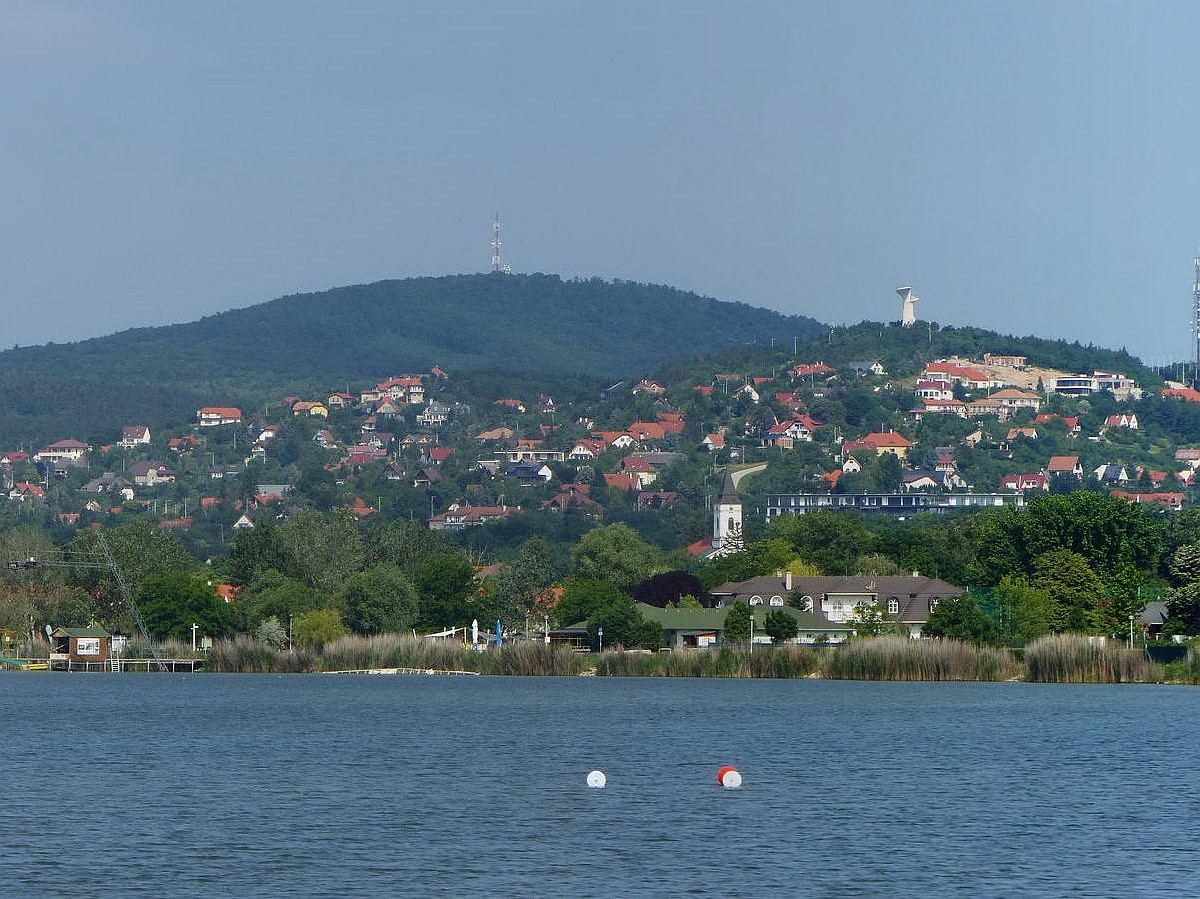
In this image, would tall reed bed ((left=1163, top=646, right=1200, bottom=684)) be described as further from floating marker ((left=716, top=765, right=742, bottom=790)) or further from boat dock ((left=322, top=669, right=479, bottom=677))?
floating marker ((left=716, top=765, right=742, bottom=790))

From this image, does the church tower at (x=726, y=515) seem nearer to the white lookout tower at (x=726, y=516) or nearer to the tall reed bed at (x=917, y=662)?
the white lookout tower at (x=726, y=516)

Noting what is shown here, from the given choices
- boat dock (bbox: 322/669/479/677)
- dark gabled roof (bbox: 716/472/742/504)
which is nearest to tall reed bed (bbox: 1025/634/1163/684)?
boat dock (bbox: 322/669/479/677)

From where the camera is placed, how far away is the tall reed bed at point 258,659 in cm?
11344

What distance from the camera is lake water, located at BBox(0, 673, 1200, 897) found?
34.0 meters

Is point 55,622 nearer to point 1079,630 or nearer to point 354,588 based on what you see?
point 354,588

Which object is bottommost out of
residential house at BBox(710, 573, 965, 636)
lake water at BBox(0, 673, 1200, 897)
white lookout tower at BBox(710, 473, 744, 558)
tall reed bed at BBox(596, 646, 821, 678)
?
lake water at BBox(0, 673, 1200, 897)

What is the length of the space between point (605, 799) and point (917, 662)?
4867cm

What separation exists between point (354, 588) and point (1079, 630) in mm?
44598

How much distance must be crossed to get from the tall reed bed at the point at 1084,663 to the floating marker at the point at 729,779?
143 feet

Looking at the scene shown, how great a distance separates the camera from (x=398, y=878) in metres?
33.5

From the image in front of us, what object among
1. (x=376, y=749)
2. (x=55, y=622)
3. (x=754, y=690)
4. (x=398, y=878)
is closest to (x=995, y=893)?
(x=398, y=878)

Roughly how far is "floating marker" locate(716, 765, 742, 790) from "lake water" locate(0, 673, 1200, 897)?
446mm

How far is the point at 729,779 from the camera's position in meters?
47.3

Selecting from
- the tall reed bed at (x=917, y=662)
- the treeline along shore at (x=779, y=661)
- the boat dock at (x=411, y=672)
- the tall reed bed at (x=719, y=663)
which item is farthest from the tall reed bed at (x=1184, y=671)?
the boat dock at (x=411, y=672)
